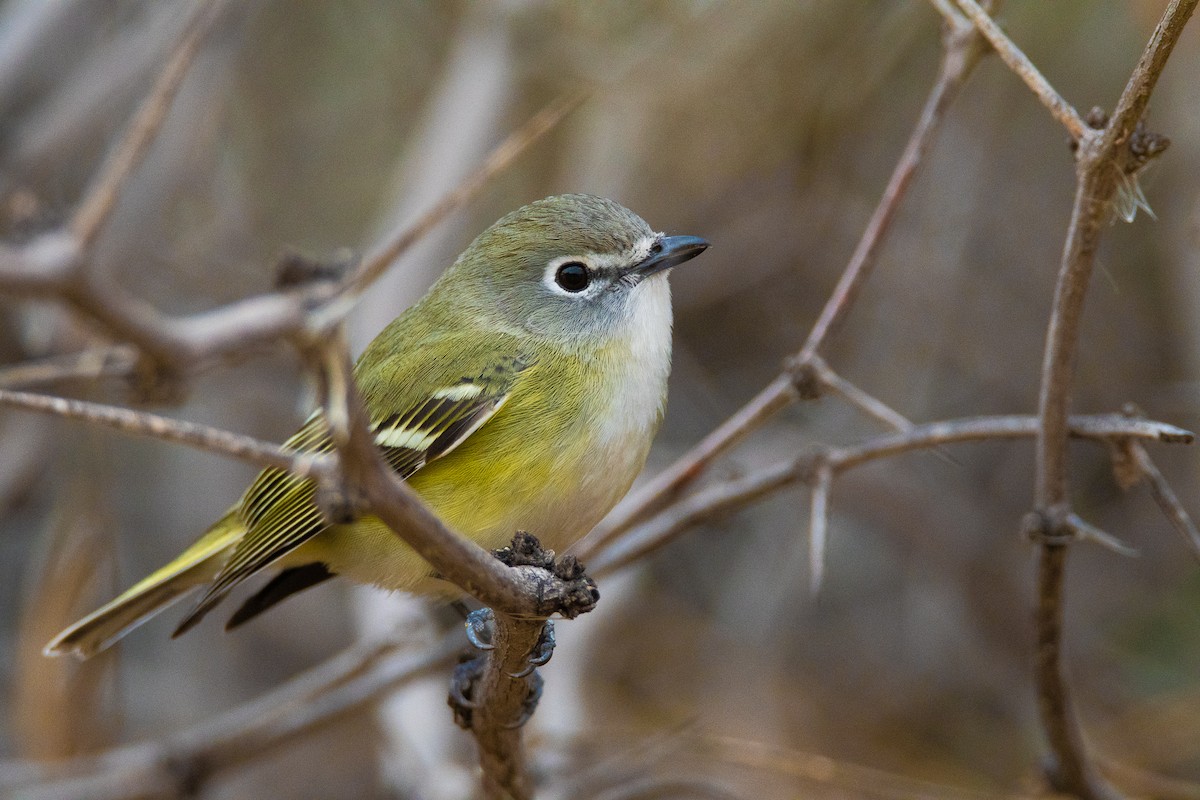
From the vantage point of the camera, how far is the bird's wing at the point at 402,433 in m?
2.71

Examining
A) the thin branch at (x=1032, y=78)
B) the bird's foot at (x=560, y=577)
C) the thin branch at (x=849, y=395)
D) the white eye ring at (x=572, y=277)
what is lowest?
the bird's foot at (x=560, y=577)

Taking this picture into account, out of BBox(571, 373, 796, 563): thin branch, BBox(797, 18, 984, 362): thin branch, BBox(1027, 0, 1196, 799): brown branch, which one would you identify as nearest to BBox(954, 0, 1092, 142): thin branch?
BBox(1027, 0, 1196, 799): brown branch

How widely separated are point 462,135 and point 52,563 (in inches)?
88.0

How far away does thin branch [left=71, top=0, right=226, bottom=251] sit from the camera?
89 centimetres

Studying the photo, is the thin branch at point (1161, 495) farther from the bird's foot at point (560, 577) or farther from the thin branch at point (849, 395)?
the bird's foot at point (560, 577)

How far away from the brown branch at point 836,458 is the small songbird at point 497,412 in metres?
0.29

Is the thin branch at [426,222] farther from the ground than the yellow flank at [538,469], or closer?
closer

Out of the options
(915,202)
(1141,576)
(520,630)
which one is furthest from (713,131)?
(520,630)

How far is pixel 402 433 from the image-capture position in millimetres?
2816

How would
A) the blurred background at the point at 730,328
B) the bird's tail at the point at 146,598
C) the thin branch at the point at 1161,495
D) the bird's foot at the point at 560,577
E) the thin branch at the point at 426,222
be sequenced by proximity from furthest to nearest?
the blurred background at the point at 730,328
the bird's tail at the point at 146,598
the thin branch at the point at 1161,495
the bird's foot at the point at 560,577
the thin branch at the point at 426,222

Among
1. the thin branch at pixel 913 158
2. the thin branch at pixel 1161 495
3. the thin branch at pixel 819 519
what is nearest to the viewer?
the thin branch at pixel 1161 495

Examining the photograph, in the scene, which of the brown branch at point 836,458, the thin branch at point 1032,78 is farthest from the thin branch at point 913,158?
the thin branch at point 1032,78

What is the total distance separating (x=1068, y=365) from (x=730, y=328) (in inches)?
131

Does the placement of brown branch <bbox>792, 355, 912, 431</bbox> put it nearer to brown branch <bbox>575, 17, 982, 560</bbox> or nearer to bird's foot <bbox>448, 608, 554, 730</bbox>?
brown branch <bbox>575, 17, 982, 560</bbox>
